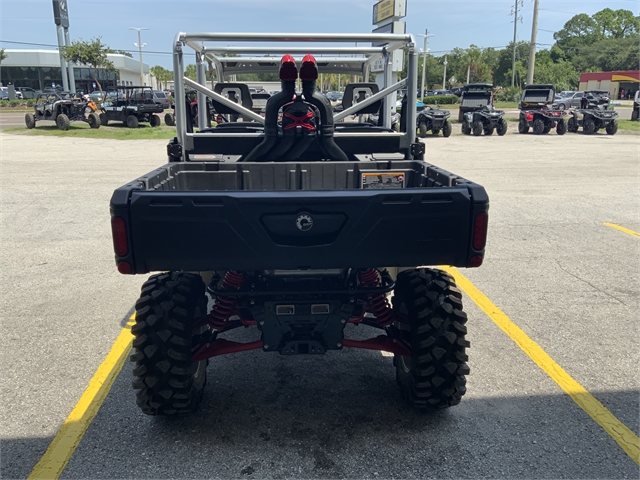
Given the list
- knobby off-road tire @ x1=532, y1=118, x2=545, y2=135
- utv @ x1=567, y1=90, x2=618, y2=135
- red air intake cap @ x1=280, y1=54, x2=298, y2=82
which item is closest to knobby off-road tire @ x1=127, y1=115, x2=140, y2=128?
knobby off-road tire @ x1=532, y1=118, x2=545, y2=135

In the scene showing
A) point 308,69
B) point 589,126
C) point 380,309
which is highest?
point 308,69

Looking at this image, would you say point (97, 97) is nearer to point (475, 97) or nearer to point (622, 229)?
point (475, 97)

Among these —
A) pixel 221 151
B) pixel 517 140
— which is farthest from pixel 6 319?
pixel 517 140

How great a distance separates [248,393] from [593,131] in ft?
82.4

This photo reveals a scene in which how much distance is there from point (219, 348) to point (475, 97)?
24.9 meters

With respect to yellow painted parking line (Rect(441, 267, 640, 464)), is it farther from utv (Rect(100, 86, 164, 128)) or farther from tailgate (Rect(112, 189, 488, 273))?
utv (Rect(100, 86, 164, 128))

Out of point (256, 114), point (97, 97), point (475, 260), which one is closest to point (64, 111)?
point (97, 97)

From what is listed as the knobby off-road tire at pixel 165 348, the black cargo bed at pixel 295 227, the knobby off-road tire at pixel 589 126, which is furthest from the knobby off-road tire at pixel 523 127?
the knobby off-road tire at pixel 165 348

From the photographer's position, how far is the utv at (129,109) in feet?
83.1

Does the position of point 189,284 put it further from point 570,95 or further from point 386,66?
point 570,95

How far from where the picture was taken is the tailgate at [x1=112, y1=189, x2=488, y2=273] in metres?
2.66

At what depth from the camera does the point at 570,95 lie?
2031 inches

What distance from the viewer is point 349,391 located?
11.9ft

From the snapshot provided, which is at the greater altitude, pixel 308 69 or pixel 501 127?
pixel 308 69
